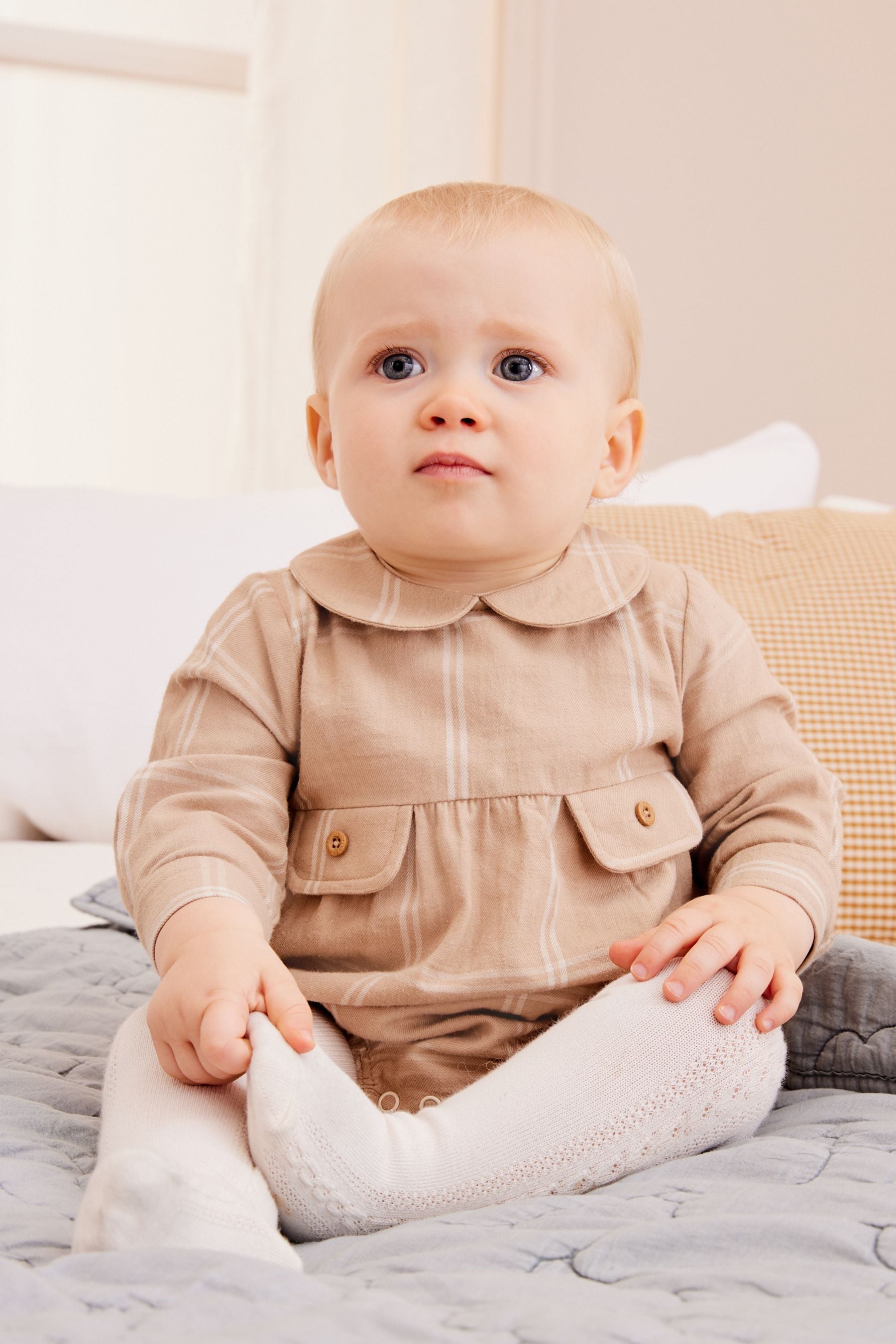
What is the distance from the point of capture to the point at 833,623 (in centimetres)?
127

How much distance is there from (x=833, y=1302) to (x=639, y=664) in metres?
0.45

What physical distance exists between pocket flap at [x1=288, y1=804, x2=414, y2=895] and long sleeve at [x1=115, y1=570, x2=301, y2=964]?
0.02 meters

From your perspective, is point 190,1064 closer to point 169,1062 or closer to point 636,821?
point 169,1062

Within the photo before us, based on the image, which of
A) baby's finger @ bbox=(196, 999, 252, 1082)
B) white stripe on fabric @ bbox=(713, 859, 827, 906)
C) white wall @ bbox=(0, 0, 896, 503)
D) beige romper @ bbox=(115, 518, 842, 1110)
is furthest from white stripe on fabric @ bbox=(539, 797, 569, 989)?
white wall @ bbox=(0, 0, 896, 503)

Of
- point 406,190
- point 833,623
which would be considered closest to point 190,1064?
point 833,623

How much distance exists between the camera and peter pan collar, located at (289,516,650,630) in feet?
2.79

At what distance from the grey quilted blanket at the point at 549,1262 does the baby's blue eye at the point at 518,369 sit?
47 cm

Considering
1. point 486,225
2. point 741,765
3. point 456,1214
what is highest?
point 486,225

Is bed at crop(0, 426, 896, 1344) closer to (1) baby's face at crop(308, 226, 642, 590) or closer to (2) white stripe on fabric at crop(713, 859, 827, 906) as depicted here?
(2) white stripe on fabric at crop(713, 859, 827, 906)

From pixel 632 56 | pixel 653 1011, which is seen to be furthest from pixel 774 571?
pixel 632 56

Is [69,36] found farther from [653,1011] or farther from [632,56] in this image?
[653,1011]

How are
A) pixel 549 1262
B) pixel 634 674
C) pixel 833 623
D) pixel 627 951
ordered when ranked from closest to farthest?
1. pixel 549 1262
2. pixel 627 951
3. pixel 634 674
4. pixel 833 623

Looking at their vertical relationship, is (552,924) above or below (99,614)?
below

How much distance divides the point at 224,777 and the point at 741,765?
13.5 inches
